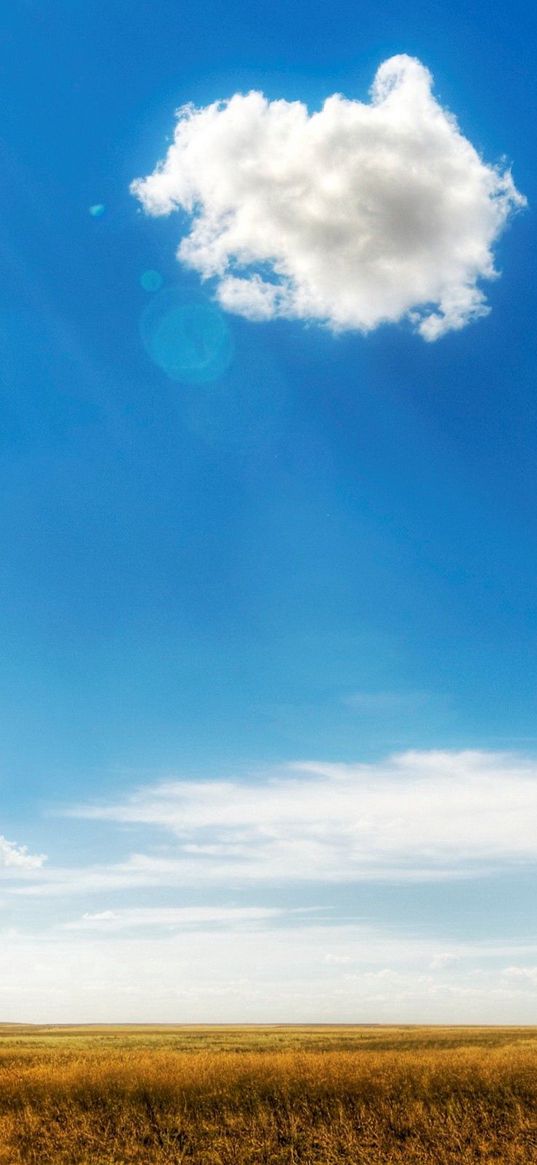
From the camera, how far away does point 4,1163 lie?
30562 millimetres

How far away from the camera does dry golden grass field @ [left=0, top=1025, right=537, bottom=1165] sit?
31.4 meters

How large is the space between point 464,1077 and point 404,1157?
5.80 m

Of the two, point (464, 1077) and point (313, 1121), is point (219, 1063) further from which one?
point (464, 1077)

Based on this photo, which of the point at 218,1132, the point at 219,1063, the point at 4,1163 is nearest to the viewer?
the point at 4,1163

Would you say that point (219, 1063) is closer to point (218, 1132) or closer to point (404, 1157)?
point (218, 1132)

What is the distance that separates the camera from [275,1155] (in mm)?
31375

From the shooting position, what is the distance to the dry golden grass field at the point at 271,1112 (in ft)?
103

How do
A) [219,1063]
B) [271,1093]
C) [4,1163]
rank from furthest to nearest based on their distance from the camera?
1. [219,1063]
2. [271,1093]
3. [4,1163]

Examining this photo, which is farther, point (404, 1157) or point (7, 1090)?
point (7, 1090)

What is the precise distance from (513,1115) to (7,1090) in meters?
20.4

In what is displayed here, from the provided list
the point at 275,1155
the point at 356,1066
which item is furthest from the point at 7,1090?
the point at 356,1066

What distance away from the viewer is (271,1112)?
3372 centimetres

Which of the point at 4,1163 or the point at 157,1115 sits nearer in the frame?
the point at 4,1163

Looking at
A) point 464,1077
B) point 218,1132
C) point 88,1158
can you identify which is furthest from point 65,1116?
point 464,1077
